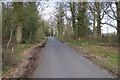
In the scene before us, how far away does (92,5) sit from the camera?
10.2m

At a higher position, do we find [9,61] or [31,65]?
[9,61]

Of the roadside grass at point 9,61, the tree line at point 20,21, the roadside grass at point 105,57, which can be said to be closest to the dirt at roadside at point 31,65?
the roadside grass at point 9,61

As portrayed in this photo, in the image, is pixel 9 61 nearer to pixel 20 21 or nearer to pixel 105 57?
pixel 105 57

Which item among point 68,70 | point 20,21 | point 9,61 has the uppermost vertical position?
point 20,21

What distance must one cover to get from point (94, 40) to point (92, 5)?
258 inches

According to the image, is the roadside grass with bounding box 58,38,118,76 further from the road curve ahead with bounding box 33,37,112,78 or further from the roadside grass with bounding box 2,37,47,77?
the roadside grass with bounding box 2,37,47,77

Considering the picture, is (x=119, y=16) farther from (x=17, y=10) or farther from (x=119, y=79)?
(x=17, y=10)

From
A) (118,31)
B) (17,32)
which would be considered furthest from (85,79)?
(17,32)

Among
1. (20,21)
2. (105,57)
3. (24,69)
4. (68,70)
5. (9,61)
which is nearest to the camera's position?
(68,70)

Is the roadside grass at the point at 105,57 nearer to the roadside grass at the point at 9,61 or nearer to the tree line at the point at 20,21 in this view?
the roadside grass at the point at 9,61

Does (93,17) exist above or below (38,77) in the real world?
above

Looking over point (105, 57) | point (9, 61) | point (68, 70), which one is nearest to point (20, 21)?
point (9, 61)

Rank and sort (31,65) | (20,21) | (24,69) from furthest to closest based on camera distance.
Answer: (20,21), (31,65), (24,69)

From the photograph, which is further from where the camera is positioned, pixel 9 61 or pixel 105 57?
pixel 105 57
